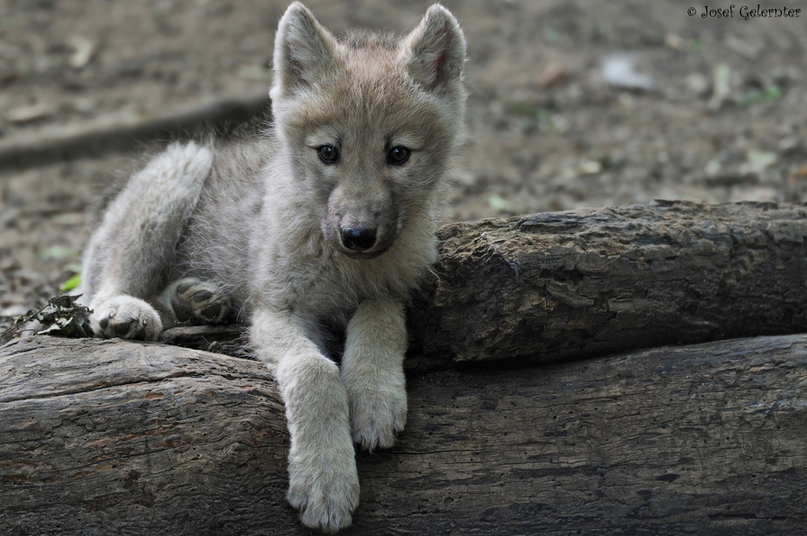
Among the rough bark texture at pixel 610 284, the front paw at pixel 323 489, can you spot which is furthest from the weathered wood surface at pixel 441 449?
the rough bark texture at pixel 610 284

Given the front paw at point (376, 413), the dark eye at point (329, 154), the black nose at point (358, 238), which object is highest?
the dark eye at point (329, 154)

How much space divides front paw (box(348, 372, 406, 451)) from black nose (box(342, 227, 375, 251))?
0.61m

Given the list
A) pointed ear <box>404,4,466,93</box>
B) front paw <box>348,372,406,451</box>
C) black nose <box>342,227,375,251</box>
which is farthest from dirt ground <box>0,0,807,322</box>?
front paw <box>348,372,406,451</box>

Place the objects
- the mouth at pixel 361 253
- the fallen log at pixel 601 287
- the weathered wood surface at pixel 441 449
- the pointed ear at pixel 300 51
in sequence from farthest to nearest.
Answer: the pointed ear at pixel 300 51, the fallen log at pixel 601 287, the mouth at pixel 361 253, the weathered wood surface at pixel 441 449

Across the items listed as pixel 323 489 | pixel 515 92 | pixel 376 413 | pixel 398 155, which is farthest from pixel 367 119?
pixel 515 92

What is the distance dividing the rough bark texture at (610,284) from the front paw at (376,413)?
17.7 inches

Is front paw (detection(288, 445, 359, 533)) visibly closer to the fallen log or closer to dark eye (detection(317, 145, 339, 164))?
the fallen log

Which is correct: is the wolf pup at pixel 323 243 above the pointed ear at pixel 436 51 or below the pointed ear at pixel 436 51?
below

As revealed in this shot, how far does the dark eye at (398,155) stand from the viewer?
3.77 meters

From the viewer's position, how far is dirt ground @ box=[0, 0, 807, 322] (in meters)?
7.82

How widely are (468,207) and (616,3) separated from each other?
18.4 ft

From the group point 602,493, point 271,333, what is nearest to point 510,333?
point 602,493

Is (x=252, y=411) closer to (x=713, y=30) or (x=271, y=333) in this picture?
(x=271, y=333)

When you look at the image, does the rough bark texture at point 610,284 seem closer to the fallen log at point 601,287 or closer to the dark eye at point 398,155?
the fallen log at point 601,287
